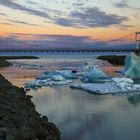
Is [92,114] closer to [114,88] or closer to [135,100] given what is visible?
[135,100]

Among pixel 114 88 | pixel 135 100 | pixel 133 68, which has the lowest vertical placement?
pixel 135 100

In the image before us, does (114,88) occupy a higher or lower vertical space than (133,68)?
lower

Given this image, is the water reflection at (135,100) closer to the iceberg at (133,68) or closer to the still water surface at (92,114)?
the still water surface at (92,114)

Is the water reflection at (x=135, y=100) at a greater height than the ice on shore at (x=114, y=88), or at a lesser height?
lesser

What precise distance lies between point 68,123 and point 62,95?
18.9 feet

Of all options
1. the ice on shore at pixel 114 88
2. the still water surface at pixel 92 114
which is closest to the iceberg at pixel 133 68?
the ice on shore at pixel 114 88

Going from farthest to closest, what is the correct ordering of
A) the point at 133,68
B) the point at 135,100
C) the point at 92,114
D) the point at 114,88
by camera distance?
the point at 133,68, the point at 114,88, the point at 135,100, the point at 92,114

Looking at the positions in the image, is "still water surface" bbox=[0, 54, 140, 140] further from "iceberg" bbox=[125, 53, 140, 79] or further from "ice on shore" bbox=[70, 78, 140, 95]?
"iceberg" bbox=[125, 53, 140, 79]

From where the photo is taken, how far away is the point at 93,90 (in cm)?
1555

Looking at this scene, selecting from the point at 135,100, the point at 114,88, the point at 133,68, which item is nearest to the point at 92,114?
the point at 135,100

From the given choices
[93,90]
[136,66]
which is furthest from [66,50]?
[93,90]

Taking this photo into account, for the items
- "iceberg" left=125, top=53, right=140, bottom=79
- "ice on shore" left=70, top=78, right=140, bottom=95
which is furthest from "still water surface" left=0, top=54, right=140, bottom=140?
"iceberg" left=125, top=53, right=140, bottom=79

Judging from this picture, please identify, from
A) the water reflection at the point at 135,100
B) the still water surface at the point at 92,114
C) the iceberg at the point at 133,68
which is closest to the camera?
the still water surface at the point at 92,114

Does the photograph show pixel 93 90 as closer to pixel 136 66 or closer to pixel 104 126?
pixel 104 126
